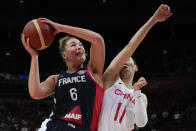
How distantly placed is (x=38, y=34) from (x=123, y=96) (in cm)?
94

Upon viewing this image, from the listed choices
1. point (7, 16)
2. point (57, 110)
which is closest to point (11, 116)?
point (7, 16)

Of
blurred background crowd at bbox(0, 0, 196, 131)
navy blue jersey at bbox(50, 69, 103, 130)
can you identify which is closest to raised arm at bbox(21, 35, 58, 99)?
navy blue jersey at bbox(50, 69, 103, 130)

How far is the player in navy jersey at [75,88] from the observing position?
95.0 inches

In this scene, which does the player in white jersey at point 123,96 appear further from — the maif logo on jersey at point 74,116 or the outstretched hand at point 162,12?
the maif logo on jersey at point 74,116

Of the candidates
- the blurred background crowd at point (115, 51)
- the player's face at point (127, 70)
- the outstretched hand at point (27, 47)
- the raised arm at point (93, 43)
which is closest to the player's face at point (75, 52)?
the raised arm at point (93, 43)

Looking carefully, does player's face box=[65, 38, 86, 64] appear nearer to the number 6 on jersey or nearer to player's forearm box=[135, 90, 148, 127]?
the number 6 on jersey

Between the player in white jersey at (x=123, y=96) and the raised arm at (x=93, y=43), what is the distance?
0.41 ft

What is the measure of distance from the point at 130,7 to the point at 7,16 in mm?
7303

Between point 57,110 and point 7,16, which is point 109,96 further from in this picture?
point 7,16

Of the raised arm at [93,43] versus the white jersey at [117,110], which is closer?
the raised arm at [93,43]

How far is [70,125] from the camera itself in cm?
239

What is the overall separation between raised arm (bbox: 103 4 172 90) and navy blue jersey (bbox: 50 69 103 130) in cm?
19

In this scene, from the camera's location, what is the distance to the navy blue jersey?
7.92 feet

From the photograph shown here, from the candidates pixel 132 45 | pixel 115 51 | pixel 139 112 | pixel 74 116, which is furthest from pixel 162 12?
pixel 115 51
